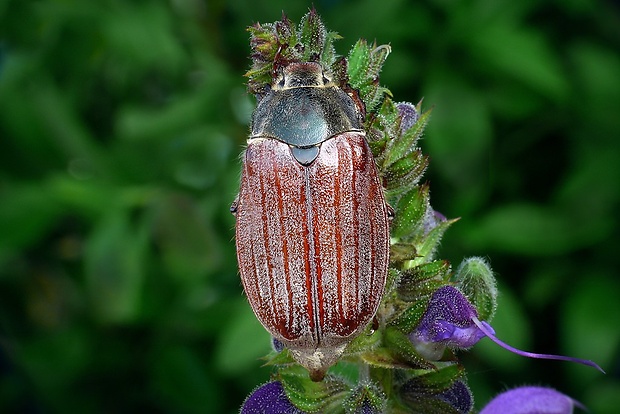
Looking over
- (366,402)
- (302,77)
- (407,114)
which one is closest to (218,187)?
(407,114)

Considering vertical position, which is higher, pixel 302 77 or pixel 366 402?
pixel 302 77

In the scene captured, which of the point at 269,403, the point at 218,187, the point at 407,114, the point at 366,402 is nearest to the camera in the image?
the point at 366,402

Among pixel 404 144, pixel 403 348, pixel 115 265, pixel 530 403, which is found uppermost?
pixel 404 144

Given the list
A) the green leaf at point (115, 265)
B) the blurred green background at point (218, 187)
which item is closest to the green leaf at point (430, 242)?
the blurred green background at point (218, 187)

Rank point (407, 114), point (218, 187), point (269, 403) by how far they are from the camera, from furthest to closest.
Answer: point (218, 187) < point (407, 114) < point (269, 403)

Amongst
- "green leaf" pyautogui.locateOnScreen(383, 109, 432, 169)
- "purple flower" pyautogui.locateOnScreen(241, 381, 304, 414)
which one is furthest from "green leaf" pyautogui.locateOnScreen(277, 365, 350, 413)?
"green leaf" pyautogui.locateOnScreen(383, 109, 432, 169)

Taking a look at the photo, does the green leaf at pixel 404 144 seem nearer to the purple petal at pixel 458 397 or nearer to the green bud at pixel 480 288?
the green bud at pixel 480 288

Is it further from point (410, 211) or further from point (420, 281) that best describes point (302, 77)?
point (420, 281)

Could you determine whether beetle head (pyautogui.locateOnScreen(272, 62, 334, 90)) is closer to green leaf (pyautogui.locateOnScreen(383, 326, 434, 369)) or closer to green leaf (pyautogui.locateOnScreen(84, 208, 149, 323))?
green leaf (pyautogui.locateOnScreen(383, 326, 434, 369))
